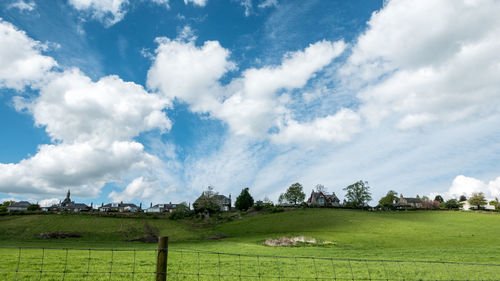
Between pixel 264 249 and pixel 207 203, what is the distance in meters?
64.9

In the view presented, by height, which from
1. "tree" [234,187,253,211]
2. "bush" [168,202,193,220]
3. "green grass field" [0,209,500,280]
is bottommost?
"green grass field" [0,209,500,280]

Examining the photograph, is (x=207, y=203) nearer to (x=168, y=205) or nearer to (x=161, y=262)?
(x=168, y=205)

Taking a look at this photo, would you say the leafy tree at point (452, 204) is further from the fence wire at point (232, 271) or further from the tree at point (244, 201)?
the fence wire at point (232, 271)

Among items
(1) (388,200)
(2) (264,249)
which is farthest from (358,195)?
(2) (264,249)

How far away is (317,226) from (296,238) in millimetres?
19144

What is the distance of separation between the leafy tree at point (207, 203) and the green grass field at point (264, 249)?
54.1 feet

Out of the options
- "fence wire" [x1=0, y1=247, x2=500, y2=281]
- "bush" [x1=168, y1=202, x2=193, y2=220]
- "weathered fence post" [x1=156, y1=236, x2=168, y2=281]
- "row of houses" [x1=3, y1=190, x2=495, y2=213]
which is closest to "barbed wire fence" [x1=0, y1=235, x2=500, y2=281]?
"fence wire" [x1=0, y1=247, x2=500, y2=281]

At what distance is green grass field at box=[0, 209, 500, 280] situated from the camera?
17.6 m

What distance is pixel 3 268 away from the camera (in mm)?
17156

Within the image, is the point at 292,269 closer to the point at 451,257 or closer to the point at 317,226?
the point at 451,257

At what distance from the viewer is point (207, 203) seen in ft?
322

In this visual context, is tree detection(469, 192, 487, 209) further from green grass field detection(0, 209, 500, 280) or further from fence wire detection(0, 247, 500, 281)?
fence wire detection(0, 247, 500, 281)

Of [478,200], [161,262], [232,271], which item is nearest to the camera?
[161,262]

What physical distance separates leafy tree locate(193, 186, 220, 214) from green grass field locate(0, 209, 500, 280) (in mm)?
16497
